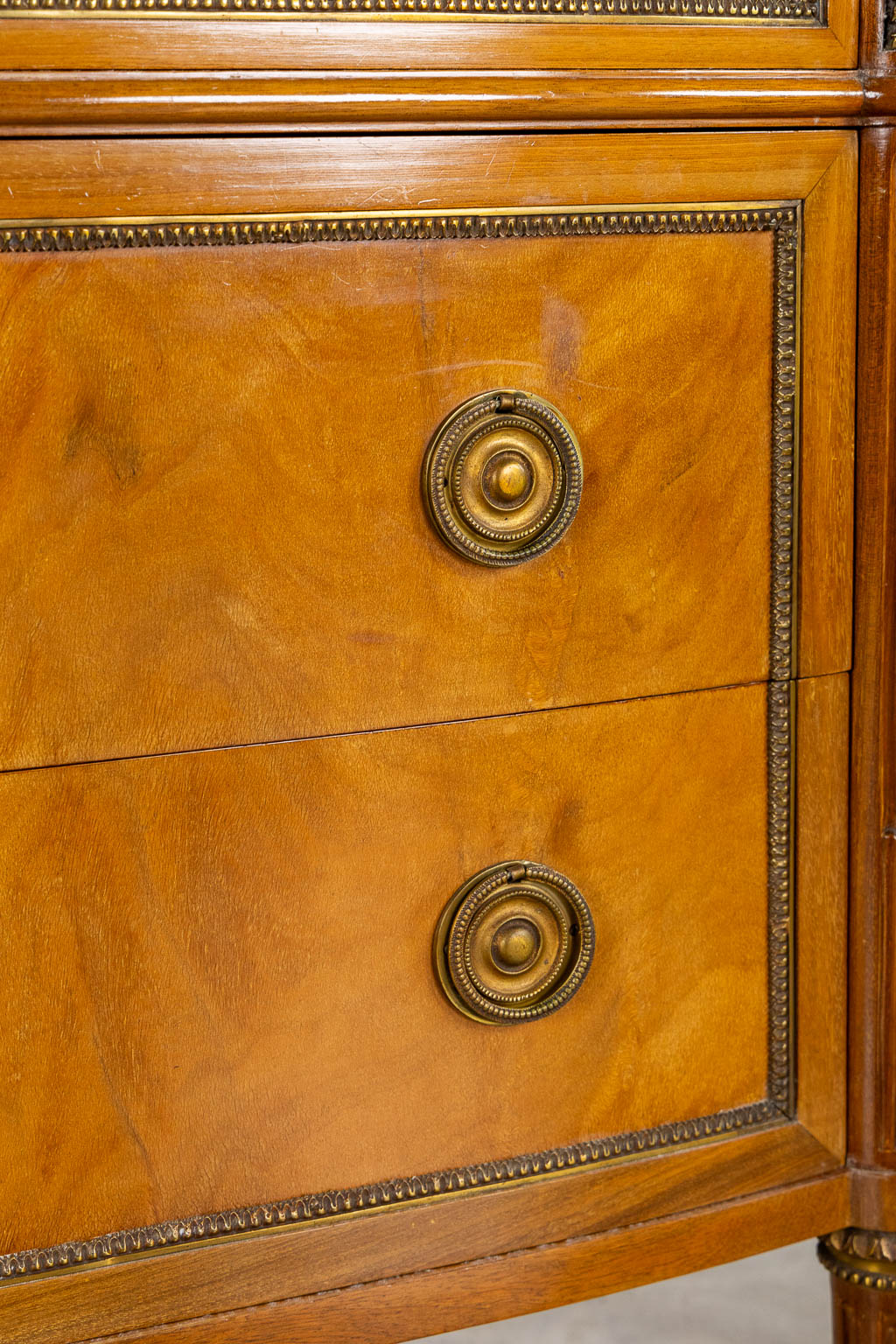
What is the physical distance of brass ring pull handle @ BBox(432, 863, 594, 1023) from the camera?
615mm

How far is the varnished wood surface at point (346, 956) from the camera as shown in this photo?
0.57 m

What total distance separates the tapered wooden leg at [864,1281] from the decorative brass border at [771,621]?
0.09 meters

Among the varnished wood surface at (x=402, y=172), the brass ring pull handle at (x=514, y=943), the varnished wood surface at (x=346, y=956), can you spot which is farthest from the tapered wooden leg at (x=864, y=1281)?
the varnished wood surface at (x=402, y=172)

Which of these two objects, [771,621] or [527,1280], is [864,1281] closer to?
[527,1280]

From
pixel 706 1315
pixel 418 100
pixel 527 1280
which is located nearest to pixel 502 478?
pixel 418 100

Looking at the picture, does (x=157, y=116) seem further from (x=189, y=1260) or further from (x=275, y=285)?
(x=189, y=1260)

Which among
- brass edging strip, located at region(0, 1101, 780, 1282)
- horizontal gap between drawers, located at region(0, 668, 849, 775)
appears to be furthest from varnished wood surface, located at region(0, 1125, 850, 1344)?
horizontal gap between drawers, located at region(0, 668, 849, 775)

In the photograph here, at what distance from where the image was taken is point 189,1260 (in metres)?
0.60

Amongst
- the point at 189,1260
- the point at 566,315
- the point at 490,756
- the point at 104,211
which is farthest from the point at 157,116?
the point at 189,1260

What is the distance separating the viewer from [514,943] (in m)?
0.62

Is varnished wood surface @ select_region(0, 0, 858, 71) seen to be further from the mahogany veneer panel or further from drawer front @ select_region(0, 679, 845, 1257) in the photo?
drawer front @ select_region(0, 679, 845, 1257)

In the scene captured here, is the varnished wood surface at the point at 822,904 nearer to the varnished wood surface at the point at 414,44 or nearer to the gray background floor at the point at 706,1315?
the varnished wood surface at the point at 414,44

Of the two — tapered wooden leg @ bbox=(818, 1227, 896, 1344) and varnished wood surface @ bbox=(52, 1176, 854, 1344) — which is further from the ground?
varnished wood surface @ bbox=(52, 1176, 854, 1344)

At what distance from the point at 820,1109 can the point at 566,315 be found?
404mm
